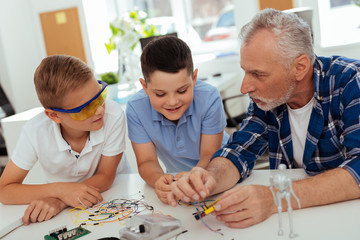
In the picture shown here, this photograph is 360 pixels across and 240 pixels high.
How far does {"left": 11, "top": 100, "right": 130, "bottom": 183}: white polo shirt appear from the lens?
183 cm

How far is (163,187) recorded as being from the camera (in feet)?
5.06

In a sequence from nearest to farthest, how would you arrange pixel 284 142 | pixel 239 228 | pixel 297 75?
pixel 239 228, pixel 297 75, pixel 284 142

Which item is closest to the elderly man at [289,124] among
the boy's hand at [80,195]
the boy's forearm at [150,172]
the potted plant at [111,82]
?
the boy's forearm at [150,172]

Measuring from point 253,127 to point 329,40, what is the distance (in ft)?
11.2

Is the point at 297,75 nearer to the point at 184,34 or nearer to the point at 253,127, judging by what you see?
the point at 253,127

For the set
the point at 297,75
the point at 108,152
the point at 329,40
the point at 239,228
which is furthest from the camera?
the point at 329,40

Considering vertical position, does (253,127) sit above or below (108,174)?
above

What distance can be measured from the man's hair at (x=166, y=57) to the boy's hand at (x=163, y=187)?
16.8 inches

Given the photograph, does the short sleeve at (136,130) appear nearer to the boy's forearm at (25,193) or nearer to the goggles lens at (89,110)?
the goggles lens at (89,110)

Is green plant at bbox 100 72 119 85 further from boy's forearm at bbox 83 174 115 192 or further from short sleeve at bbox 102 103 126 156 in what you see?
boy's forearm at bbox 83 174 115 192

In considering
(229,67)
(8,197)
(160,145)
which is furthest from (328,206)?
(229,67)

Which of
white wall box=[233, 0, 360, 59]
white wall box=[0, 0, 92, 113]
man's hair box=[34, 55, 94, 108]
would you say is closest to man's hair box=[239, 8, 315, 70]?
man's hair box=[34, 55, 94, 108]

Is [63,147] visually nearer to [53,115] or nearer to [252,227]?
[53,115]

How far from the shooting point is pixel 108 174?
5.96ft
